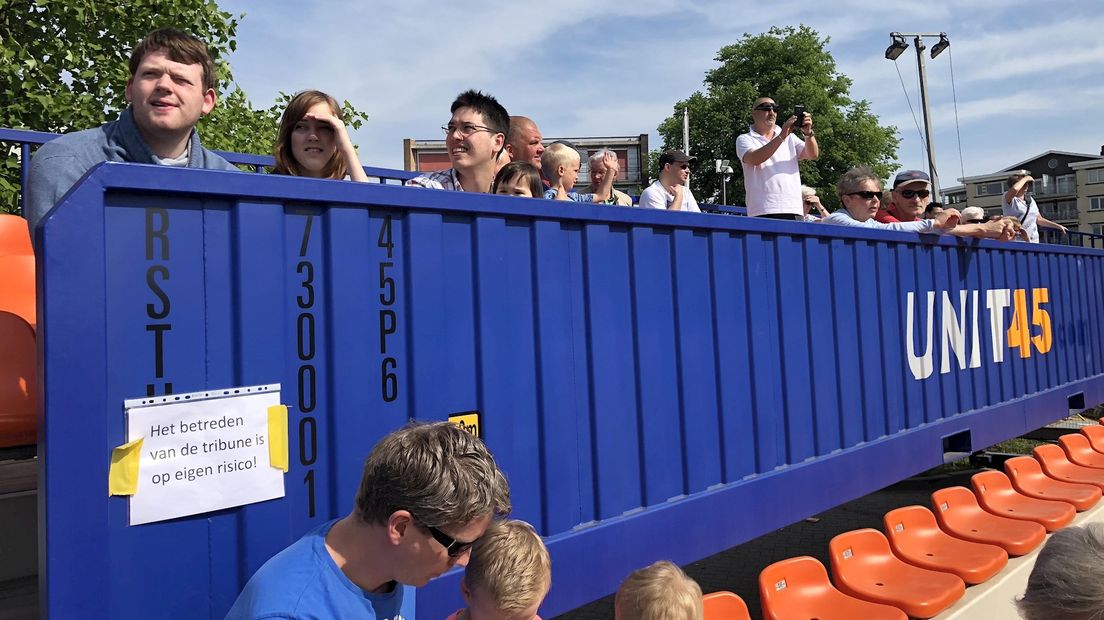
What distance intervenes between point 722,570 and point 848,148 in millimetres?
29224

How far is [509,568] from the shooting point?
2049 mm

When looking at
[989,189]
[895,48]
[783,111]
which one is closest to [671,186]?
[895,48]

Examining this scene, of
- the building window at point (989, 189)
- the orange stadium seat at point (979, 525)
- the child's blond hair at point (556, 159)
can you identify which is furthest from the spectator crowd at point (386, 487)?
the building window at point (989, 189)

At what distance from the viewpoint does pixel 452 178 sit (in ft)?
10.0

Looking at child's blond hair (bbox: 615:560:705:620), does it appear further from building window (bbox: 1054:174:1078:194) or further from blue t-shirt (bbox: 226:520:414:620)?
building window (bbox: 1054:174:1078:194)

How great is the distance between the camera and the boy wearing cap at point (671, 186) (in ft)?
16.3

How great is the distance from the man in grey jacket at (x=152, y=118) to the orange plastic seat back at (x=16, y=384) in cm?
31

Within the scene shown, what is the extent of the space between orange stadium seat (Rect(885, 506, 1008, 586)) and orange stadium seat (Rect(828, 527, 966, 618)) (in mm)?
92

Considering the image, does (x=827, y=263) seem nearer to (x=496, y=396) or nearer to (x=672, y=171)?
(x=672, y=171)

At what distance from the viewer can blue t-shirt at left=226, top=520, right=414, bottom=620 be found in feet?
4.81

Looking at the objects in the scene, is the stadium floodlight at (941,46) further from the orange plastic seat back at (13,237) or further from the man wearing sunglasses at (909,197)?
the orange plastic seat back at (13,237)

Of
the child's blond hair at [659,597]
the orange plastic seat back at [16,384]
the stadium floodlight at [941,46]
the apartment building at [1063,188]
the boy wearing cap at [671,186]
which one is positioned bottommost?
the child's blond hair at [659,597]

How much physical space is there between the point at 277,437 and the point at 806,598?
2.41m

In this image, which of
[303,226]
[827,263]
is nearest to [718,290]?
[827,263]
